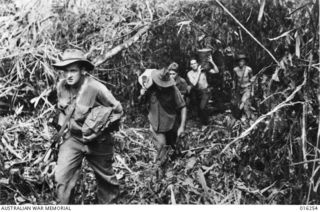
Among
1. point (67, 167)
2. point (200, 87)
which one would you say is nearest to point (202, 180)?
point (200, 87)

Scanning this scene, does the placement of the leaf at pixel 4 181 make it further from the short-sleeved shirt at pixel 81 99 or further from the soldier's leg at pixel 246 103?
the soldier's leg at pixel 246 103

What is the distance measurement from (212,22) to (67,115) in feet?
3.32

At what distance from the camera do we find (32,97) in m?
3.28

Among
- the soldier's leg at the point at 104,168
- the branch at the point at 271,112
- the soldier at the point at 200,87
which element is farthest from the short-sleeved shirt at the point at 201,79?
the soldier's leg at the point at 104,168

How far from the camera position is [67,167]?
287 centimetres

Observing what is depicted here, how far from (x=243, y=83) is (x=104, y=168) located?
0.94 m

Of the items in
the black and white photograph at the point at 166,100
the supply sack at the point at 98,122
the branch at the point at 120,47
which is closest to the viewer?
the supply sack at the point at 98,122

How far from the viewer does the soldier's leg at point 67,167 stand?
2.87 m

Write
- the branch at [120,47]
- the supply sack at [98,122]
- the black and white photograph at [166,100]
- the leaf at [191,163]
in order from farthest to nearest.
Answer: the branch at [120,47], the leaf at [191,163], the black and white photograph at [166,100], the supply sack at [98,122]

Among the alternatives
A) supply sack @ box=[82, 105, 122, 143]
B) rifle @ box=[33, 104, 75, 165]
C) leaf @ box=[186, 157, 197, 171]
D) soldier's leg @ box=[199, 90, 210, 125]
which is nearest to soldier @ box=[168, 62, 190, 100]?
soldier's leg @ box=[199, 90, 210, 125]

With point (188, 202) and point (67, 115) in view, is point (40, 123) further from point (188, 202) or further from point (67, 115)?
point (188, 202)

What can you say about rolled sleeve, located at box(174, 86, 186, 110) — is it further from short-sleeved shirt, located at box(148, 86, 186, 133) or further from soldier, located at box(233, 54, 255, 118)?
soldier, located at box(233, 54, 255, 118)

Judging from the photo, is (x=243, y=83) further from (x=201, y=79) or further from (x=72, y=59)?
(x=72, y=59)

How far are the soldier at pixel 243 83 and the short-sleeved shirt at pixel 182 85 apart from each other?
29 centimetres
